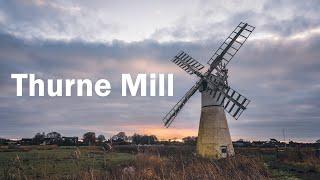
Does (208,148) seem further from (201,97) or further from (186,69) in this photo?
(186,69)

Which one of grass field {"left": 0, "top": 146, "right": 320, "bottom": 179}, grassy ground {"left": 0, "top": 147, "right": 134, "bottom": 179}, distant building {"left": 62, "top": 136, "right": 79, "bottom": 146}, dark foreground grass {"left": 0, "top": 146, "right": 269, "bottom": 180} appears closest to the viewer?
grassy ground {"left": 0, "top": 147, "right": 134, "bottom": 179}

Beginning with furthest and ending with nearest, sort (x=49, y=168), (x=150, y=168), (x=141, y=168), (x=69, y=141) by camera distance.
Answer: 1. (x=69, y=141)
2. (x=49, y=168)
3. (x=141, y=168)
4. (x=150, y=168)

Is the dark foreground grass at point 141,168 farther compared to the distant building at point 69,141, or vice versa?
the distant building at point 69,141

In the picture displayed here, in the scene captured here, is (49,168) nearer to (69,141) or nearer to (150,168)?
(150,168)

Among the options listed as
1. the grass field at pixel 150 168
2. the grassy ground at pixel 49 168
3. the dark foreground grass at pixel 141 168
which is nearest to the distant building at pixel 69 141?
the grass field at pixel 150 168

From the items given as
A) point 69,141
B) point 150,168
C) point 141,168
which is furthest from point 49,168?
point 69,141

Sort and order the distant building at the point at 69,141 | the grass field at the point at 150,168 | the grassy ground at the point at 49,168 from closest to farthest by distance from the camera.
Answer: the grassy ground at the point at 49,168 < the grass field at the point at 150,168 < the distant building at the point at 69,141

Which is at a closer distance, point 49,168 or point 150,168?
point 150,168

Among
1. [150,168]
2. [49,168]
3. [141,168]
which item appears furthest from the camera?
[49,168]

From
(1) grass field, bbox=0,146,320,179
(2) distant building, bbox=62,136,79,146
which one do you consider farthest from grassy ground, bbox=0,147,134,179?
(2) distant building, bbox=62,136,79,146

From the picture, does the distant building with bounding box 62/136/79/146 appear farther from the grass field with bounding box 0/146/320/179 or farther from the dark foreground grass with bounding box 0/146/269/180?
the dark foreground grass with bounding box 0/146/269/180

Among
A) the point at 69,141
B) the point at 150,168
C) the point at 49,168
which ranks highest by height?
the point at 150,168

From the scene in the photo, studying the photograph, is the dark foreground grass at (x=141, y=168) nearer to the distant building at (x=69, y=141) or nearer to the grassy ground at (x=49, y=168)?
the grassy ground at (x=49, y=168)

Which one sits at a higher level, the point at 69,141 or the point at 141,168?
the point at 141,168
